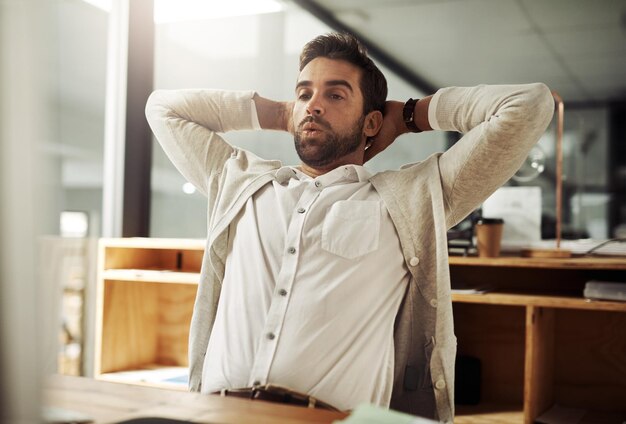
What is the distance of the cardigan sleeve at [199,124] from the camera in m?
1.69

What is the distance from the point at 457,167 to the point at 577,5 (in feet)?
5.33

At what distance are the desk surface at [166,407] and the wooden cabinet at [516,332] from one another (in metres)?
1.44

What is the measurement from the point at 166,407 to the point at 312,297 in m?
0.60

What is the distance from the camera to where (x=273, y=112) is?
5.77 feet

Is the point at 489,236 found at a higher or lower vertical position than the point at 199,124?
lower

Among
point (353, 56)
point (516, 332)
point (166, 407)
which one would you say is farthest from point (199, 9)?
point (166, 407)

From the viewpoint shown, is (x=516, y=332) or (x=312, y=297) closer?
(x=312, y=297)

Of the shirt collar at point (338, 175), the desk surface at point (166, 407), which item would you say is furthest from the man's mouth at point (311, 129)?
the desk surface at point (166, 407)

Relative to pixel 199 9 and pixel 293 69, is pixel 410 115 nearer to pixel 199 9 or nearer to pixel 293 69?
pixel 293 69

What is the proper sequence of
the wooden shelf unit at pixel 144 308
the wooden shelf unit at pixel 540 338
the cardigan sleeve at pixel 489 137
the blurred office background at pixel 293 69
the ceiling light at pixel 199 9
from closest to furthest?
the cardigan sleeve at pixel 489 137
the wooden shelf unit at pixel 540 338
the blurred office background at pixel 293 69
the wooden shelf unit at pixel 144 308
the ceiling light at pixel 199 9

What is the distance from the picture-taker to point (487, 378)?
8.08ft

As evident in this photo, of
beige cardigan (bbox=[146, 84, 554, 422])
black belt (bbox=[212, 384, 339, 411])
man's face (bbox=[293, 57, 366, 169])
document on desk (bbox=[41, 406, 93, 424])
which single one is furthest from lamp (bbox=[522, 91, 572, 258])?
document on desk (bbox=[41, 406, 93, 424])

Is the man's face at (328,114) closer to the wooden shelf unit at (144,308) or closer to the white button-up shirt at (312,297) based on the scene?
the white button-up shirt at (312,297)

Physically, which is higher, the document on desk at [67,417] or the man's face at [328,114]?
the man's face at [328,114]
